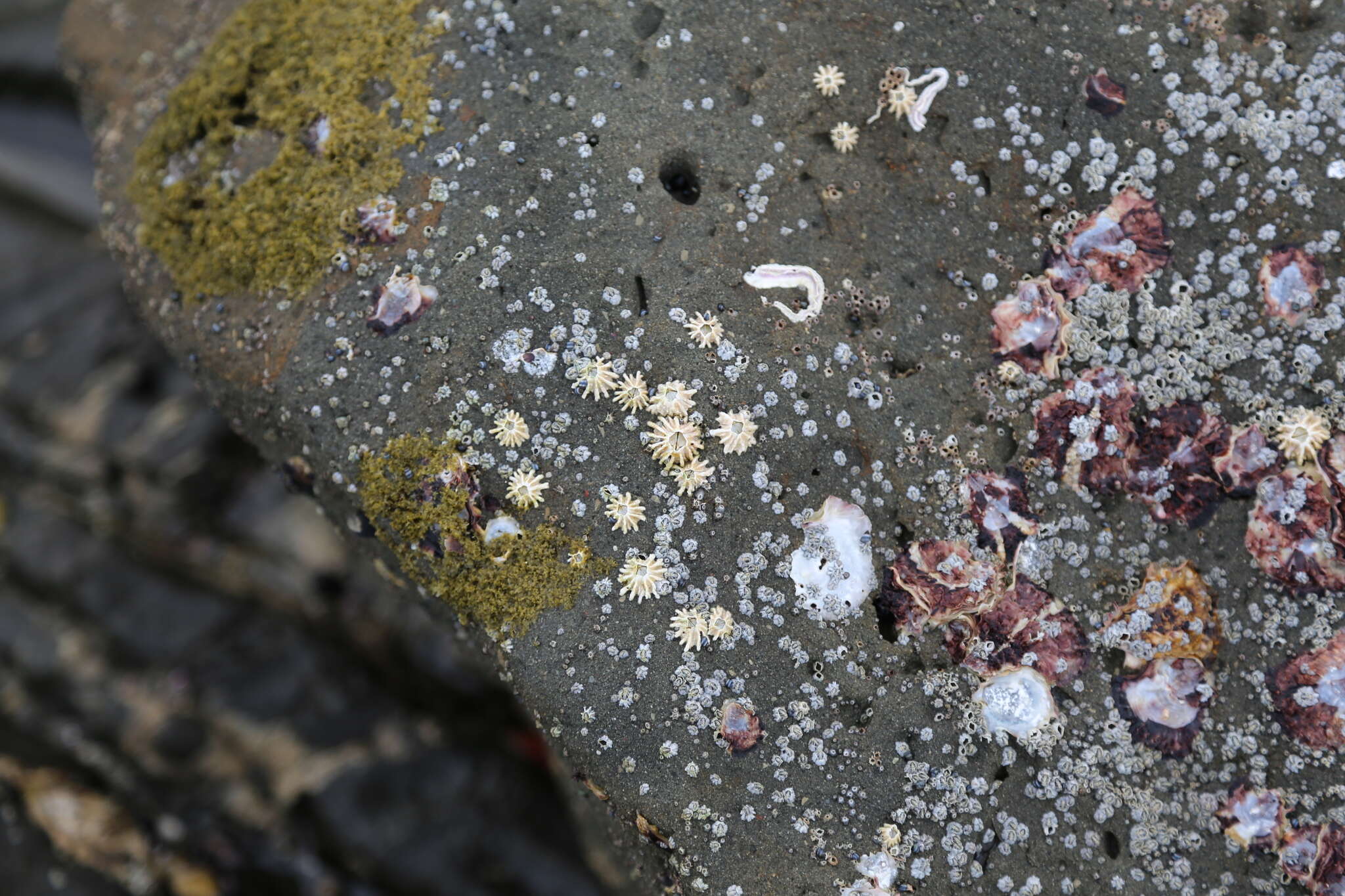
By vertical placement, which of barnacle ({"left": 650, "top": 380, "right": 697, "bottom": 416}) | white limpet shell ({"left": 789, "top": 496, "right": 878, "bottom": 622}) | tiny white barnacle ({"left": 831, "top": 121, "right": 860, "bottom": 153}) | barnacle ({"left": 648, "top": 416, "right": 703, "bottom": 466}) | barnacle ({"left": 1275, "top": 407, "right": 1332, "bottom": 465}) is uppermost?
tiny white barnacle ({"left": 831, "top": 121, "right": 860, "bottom": 153})

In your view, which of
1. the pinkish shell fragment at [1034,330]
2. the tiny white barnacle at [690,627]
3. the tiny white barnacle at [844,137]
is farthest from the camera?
the tiny white barnacle at [844,137]

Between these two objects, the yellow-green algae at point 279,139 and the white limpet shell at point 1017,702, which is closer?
the white limpet shell at point 1017,702

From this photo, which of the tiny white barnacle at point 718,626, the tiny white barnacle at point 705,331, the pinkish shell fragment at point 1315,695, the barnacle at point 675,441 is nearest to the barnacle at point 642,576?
the tiny white barnacle at point 718,626

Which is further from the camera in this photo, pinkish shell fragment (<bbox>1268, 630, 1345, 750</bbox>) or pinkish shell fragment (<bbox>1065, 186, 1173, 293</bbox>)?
pinkish shell fragment (<bbox>1065, 186, 1173, 293</bbox>)

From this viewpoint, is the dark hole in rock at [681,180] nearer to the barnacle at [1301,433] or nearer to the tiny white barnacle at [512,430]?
the tiny white barnacle at [512,430]

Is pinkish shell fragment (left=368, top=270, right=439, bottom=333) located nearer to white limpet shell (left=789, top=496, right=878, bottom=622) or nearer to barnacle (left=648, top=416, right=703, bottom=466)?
barnacle (left=648, top=416, right=703, bottom=466)

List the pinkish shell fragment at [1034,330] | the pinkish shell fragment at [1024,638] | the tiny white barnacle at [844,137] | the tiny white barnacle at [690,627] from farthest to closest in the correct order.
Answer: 1. the tiny white barnacle at [844,137]
2. the pinkish shell fragment at [1034,330]
3. the pinkish shell fragment at [1024,638]
4. the tiny white barnacle at [690,627]

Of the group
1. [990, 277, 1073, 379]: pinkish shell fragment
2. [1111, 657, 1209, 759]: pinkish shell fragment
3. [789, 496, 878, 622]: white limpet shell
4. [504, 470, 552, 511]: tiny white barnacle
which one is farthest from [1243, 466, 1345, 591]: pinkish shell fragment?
[504, 470, 552, 511]: tiny white barnacle
